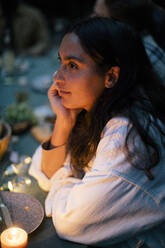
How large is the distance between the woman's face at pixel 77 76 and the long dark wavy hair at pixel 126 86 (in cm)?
3

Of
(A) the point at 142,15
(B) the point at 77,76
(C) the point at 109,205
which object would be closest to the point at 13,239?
(C) the point at 109,205

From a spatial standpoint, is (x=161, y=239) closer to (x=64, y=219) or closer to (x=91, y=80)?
(x=64, y=219)

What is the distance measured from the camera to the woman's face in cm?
108

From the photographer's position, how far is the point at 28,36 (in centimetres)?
431

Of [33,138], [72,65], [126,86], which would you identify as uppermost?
[72,65]

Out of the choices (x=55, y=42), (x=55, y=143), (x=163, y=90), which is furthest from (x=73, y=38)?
(x=55, y=42)

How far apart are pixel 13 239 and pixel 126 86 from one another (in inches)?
29.2

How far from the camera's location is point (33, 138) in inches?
82.0

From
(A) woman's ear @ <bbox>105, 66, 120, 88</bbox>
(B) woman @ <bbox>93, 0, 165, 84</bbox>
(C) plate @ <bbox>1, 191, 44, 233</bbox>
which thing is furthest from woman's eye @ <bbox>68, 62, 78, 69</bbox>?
(B) woman @ <bbox>93, 0, 165, 84</bbox>

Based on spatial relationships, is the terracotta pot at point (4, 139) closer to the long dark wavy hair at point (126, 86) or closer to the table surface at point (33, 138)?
the table surface at point (33, 138)

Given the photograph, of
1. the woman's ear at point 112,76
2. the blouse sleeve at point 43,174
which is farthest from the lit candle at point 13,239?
the woman's ear at point 112,76

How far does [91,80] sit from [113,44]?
0.55 ft

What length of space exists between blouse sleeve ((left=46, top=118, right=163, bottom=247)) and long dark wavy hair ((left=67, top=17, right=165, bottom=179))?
0.21ft

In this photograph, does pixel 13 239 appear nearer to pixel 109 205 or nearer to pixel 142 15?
pixel 109 205
